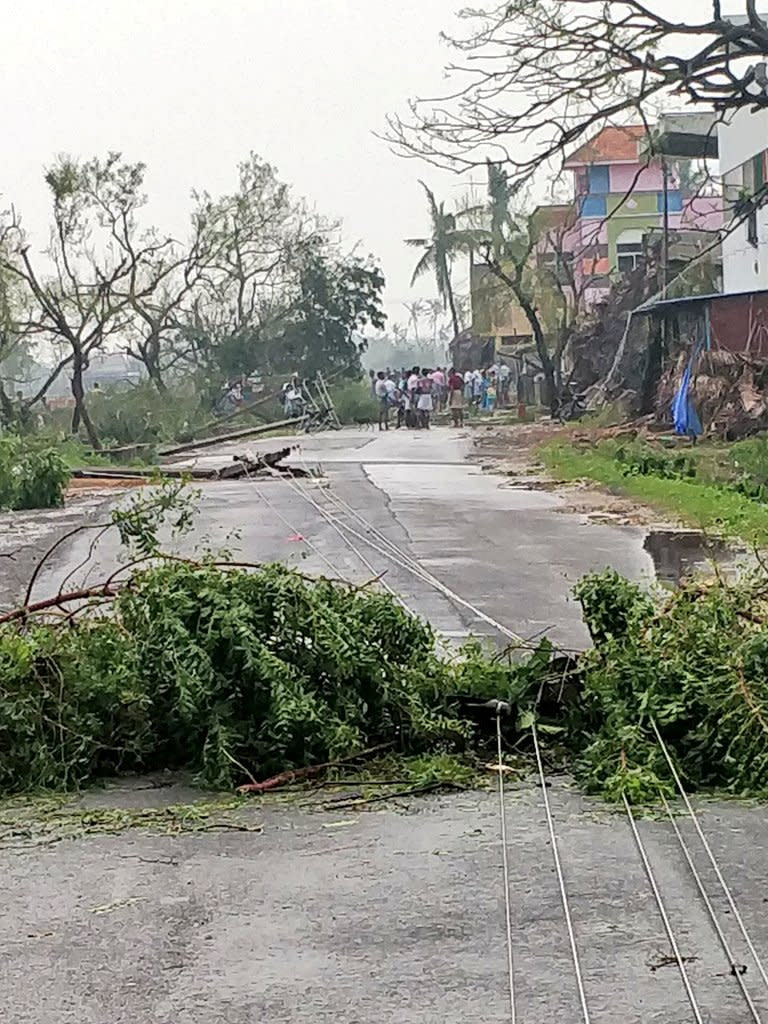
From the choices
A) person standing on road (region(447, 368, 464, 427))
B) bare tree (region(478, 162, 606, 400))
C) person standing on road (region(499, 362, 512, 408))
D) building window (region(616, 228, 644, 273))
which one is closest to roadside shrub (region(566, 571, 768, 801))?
bare tree (region(478, 162, 606, 400))

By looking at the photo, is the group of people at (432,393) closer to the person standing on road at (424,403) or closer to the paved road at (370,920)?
the person standing on road at (424,403)

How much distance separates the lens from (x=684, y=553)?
1627cm

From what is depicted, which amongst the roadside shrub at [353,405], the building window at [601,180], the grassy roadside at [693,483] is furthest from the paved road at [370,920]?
the building window at [601,180]

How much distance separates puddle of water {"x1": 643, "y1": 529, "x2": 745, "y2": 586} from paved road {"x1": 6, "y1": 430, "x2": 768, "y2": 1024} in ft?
23.8

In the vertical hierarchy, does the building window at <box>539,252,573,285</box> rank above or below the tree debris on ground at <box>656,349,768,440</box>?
above

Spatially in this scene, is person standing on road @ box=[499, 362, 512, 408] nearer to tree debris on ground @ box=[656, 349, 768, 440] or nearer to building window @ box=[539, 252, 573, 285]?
building window @ box=[539, 252, 573, 285]

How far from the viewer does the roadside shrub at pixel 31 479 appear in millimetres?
25344

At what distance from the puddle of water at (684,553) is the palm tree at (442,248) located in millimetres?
45051

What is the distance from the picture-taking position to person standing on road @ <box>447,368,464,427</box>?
177ft

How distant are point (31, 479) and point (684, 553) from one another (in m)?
12.6

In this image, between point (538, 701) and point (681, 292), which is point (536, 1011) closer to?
point (538, 701)

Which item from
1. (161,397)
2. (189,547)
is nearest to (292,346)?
(161,397)

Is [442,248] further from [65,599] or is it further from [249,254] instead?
[65,599]

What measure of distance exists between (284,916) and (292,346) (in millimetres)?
58427
